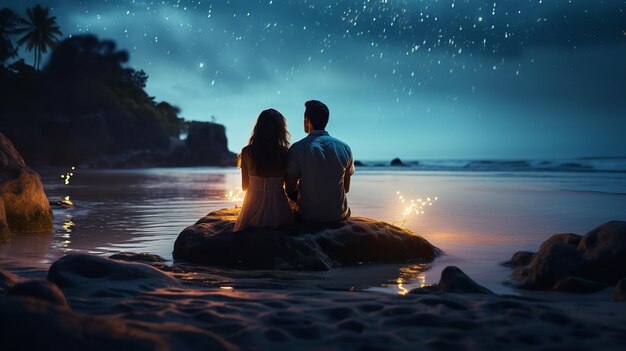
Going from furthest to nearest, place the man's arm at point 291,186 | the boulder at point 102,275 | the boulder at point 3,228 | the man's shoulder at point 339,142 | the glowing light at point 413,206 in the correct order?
1. the glowing light at point 413,206
2. the boulder at point 3,228
3. the man's shoulder at point 339,142
4. the man's arm at point 291,186
5. the boulder at point 102,275

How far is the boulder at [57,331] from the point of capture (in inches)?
89.9

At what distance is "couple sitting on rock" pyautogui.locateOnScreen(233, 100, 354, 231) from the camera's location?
6090 millimetres

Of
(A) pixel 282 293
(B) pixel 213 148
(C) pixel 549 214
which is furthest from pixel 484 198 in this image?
(B) pixel 213 148

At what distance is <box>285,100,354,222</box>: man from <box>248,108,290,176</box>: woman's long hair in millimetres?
210

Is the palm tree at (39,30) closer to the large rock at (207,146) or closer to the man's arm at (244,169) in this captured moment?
the large rock at (207,146)

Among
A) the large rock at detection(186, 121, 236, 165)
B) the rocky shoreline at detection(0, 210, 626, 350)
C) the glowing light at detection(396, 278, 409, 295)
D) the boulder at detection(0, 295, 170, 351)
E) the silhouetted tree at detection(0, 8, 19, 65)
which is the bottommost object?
the glowing light at detection(396, 278, 409, 295)

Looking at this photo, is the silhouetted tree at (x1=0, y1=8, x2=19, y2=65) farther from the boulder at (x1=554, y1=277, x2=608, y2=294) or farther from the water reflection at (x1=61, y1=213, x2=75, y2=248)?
the boulder at (x1=554, y1=277, x2=608, y2=294)

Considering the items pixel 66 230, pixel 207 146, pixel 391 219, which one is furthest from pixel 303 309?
pixel 207 146

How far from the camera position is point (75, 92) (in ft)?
208

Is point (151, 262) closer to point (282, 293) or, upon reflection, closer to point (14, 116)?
point (282, 293)

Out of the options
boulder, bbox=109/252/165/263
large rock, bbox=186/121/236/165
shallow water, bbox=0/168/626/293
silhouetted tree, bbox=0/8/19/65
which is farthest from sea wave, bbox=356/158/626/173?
silhouetted tree, bbox=0/8/19/65

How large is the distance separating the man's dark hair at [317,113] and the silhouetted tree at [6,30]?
66.7 m

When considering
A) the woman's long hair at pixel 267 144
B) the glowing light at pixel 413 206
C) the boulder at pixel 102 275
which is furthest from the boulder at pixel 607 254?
the glowing light at pixel 413 206

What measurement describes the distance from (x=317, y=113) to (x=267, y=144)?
0.77 metres
